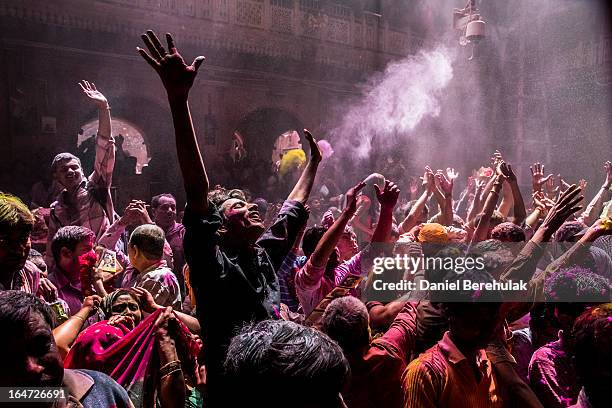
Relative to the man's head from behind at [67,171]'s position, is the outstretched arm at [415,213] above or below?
below

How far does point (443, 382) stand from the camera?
185 centimetres

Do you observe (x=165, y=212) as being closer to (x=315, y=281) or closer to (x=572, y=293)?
(x=315, y=281)

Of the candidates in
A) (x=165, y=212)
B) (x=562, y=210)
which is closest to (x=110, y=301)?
(x=562, y=210)

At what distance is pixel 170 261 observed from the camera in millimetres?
4582

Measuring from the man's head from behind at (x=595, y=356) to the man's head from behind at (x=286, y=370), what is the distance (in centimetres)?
92

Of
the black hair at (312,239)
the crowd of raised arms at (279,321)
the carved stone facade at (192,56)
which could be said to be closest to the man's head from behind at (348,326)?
the crowd of raised arms at (279,321)

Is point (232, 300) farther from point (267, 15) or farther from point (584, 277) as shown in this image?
point (267, 15)

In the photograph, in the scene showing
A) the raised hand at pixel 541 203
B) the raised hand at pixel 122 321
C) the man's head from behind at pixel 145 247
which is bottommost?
the raised hand at pixel 122 321

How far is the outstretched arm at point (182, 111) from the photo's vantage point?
6.20ft

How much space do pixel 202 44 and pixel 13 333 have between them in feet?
40.9

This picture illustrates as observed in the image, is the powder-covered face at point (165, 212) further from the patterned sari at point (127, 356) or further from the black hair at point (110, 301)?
the patterned sari at point (127, 356)

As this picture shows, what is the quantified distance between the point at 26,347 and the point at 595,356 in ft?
5.51

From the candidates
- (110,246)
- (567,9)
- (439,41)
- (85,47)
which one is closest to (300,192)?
(110,246)

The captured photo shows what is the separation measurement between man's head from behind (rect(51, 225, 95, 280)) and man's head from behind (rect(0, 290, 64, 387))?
6.13ft
